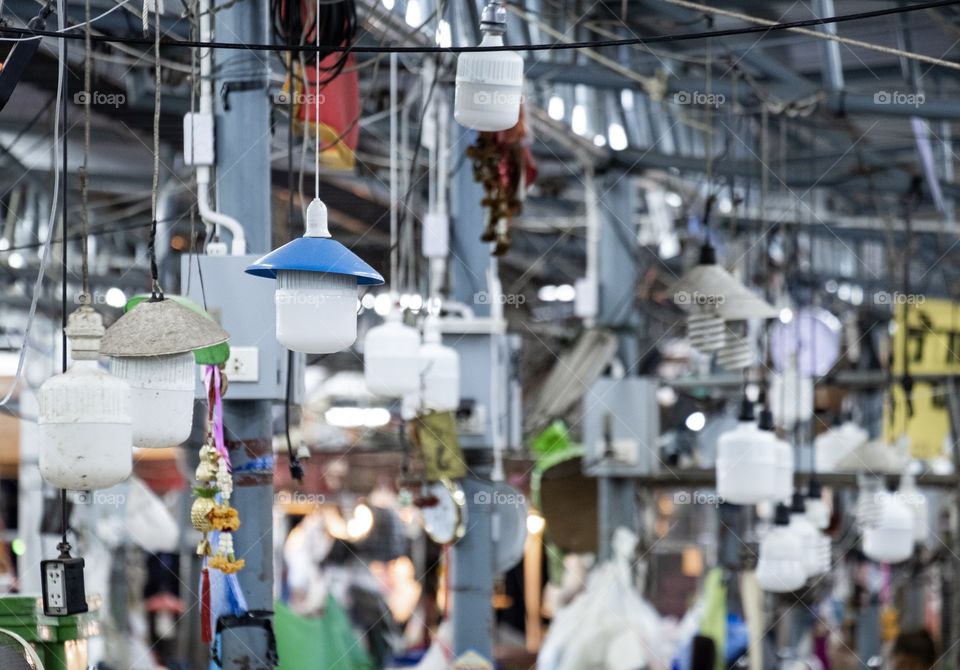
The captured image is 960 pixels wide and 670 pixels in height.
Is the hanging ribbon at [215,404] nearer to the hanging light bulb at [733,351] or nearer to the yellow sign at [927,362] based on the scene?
the hanging light bulb at [733,351]

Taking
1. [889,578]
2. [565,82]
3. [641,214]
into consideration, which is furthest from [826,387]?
[565,82]

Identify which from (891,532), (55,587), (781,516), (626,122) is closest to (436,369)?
(781,516)

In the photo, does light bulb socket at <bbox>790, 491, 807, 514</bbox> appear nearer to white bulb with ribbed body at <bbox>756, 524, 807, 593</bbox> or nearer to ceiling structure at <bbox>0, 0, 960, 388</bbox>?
white bulb with ribbed body at <bbox>756, 524, 807, 593</bbox>

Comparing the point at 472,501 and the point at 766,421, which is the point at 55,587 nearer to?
the point at 766,421

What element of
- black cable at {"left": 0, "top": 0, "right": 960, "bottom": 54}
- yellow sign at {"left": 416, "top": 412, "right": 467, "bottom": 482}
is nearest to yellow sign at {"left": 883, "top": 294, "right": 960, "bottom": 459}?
yellow sign at {"left": 416, "top": 412, "right": 467, "bottom": 482}

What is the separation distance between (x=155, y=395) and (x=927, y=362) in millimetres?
7832

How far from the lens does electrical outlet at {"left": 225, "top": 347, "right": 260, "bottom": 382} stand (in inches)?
234

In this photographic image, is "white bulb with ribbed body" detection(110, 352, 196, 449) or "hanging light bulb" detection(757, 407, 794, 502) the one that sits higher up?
"white bulb with ribbed body" detection(110, 352, 196, 449)

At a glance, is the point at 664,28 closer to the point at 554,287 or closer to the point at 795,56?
the point at 795,56

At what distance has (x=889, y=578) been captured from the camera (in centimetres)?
1827

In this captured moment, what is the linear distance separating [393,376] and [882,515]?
4211 mm

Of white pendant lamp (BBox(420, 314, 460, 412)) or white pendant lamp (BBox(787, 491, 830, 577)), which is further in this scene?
white pendant lamp (BBox(787, 491, 830, 577))

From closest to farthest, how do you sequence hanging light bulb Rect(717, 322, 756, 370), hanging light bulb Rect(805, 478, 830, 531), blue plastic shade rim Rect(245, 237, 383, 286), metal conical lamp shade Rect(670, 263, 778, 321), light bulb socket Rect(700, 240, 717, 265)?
1. blue plastic shade rim Rect(245, 237, 383, 286)
2. metal conical lamp shade Rect(670, 263, 778, 321)
3. light bulb socket Rect(700, 240, 717, 265)
4. hanging light bulb Rect(717, 322, 756, 370)
5. hanging light bulb Rect(805, 478, 830, 531)

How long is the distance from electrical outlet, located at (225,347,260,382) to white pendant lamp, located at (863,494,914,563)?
513cm
